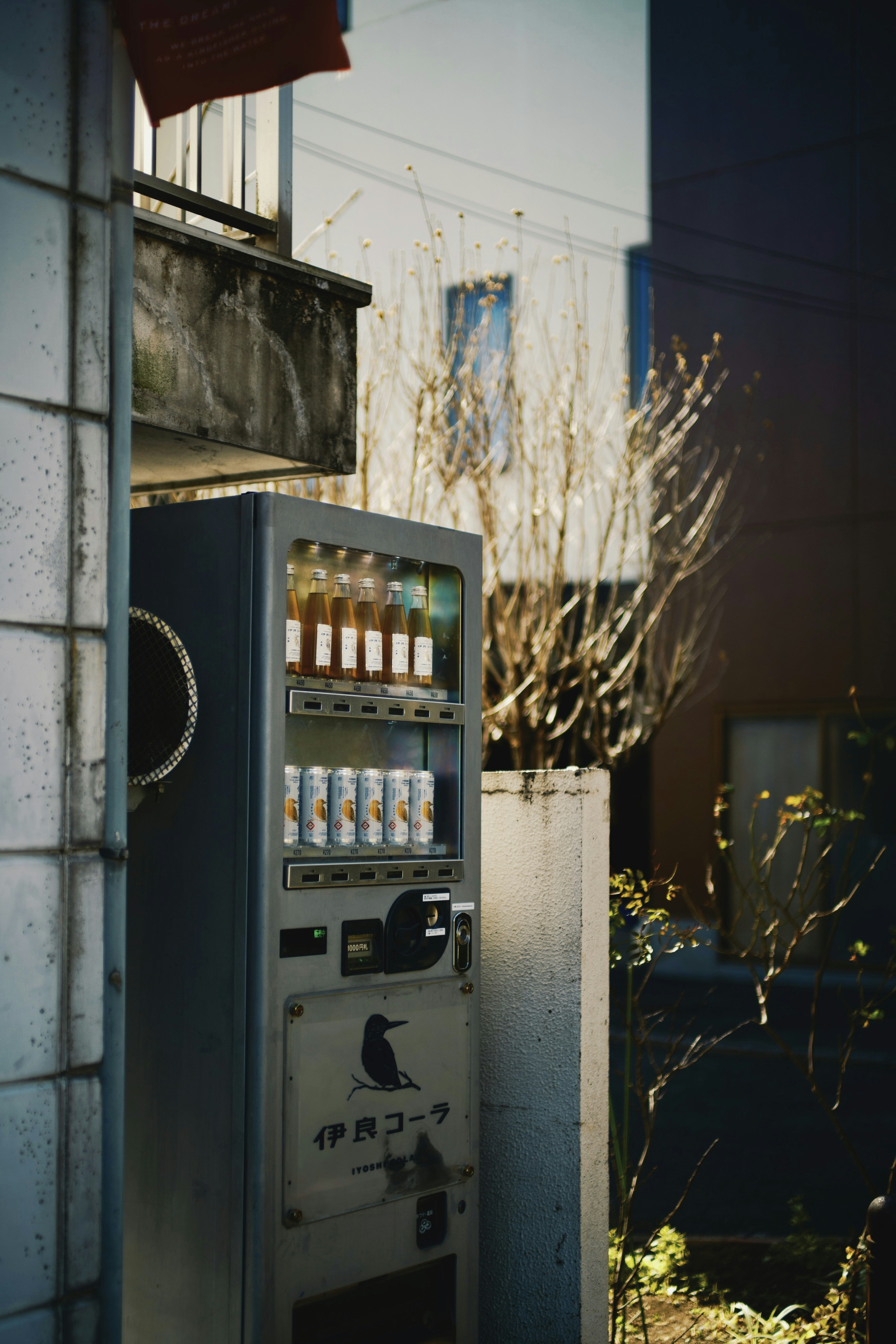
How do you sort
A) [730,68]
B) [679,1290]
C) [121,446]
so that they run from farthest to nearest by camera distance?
[730,68] → [679,1290] → [121,446]

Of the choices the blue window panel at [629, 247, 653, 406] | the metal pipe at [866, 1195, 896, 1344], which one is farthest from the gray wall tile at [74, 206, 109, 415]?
the blue window panel at [629, 247, 653, 406]

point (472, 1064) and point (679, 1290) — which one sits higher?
point (472, 1064)

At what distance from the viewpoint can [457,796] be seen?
3.78 m

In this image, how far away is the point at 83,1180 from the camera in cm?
271

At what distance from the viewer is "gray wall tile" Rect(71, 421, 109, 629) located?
9.07 ft

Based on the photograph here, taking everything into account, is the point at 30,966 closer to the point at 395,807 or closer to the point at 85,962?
the point at 85,962

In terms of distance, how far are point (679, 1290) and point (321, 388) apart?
3.42 meters

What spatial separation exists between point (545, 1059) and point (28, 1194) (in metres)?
1.71

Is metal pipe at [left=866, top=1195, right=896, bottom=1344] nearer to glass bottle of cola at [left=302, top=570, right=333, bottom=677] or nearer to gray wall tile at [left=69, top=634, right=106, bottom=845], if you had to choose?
glass bottle of cola at [left=302, top=570, right=333, bottom=677]

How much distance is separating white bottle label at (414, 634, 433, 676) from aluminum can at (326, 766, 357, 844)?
16.2 inches

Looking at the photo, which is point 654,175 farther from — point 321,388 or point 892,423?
point 321,388

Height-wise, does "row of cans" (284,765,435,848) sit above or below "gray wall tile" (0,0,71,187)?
below

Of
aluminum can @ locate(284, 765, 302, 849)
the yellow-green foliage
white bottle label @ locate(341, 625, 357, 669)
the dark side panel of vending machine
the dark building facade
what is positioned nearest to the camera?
the dark side panel of vending machine

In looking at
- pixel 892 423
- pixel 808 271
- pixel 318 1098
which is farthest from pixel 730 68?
pixel 318 1098
